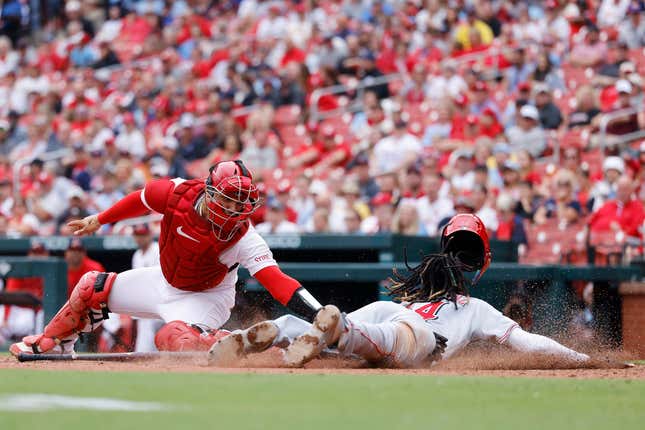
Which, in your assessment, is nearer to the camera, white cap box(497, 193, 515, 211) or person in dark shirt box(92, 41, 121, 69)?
white cap box(497, 193, 515, 211)

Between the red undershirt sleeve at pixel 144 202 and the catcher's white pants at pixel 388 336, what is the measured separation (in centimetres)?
137

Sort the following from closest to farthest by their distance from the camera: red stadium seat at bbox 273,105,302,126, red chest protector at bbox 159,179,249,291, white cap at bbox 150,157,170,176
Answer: red chest protector at bbox 159,179,249,291 → white cap at bbox 150,157,170,176 → red stadium seat at bbox 273,105,302,126

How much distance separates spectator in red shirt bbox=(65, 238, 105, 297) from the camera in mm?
11094

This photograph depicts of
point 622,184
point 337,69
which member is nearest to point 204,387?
point 622,184

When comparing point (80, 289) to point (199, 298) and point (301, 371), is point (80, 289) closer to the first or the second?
point (199, 298)

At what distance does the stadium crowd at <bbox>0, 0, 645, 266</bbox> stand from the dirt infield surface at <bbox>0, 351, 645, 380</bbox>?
404 centimetres

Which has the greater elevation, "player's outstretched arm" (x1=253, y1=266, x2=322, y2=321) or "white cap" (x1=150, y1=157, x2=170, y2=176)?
"white cap" (x1=150, y1=157, x2=170, y2=176)

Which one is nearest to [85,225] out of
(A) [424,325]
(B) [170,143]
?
(A) [424,325]

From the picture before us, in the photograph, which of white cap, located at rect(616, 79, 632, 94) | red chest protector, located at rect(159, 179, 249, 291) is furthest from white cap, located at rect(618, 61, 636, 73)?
red chest protector, located at rect(159, 179, 249, 291)

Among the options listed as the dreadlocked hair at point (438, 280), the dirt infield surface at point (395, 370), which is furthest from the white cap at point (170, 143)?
the dreadlocked hair at point (438, 280)

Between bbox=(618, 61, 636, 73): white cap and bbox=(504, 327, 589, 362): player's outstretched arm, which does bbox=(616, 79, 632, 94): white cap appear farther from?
bbox=(504, 327, 589, 362): player's outstretched arm

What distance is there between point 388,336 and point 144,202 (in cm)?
201

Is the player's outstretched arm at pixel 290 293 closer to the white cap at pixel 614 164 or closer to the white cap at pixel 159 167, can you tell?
the white cap at pixel 614 164

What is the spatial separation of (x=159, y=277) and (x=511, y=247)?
15.7ft
